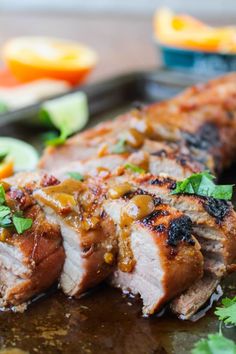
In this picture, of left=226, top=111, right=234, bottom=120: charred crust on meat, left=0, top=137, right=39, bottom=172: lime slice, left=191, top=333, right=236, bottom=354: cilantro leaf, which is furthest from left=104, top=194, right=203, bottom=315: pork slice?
left=226, top=111, right=234, bottom=120: charred crust on meat

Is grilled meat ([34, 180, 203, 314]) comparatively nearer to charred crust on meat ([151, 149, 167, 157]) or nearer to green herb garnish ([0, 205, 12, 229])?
green herb garnish ([0, 205, 12, 229])

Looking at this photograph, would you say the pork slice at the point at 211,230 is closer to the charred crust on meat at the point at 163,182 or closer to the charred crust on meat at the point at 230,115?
the charred crust on meat at the point at 163,182

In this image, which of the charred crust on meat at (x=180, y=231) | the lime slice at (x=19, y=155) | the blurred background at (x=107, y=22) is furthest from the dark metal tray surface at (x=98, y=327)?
the blurred background at (x=107, y=22)

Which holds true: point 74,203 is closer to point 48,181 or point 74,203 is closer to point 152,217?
point 48,181

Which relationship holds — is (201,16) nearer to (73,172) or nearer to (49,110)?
(49,110)

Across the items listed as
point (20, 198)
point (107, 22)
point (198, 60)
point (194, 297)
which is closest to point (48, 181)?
point (20, 198)
